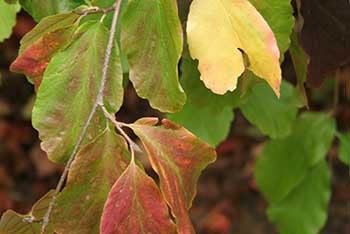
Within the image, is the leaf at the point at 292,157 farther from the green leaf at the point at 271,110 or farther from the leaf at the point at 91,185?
the leaf at the point at 91,185

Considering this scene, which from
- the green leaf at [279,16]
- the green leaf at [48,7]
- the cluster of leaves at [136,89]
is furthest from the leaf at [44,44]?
the green leaf at [279,16]

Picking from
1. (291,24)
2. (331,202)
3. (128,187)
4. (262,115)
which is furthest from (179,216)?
(331,202)

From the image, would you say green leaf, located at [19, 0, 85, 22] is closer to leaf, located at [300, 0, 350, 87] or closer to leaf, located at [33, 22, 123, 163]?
leaf, located at [33, 22, 123, 163]

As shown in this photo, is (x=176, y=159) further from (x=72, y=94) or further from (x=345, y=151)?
(x=345, y=151)

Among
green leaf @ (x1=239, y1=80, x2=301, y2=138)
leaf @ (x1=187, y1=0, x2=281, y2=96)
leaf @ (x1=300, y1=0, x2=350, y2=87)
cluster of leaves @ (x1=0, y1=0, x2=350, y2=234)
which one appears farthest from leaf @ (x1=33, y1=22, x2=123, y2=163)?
green leaf @ (x1=239, y1=80, x2=301, y2=138)

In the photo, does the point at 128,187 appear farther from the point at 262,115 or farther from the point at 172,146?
the point at 262,115

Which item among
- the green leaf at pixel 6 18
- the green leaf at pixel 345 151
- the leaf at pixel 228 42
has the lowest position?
the green leaf at pixel 345 151
